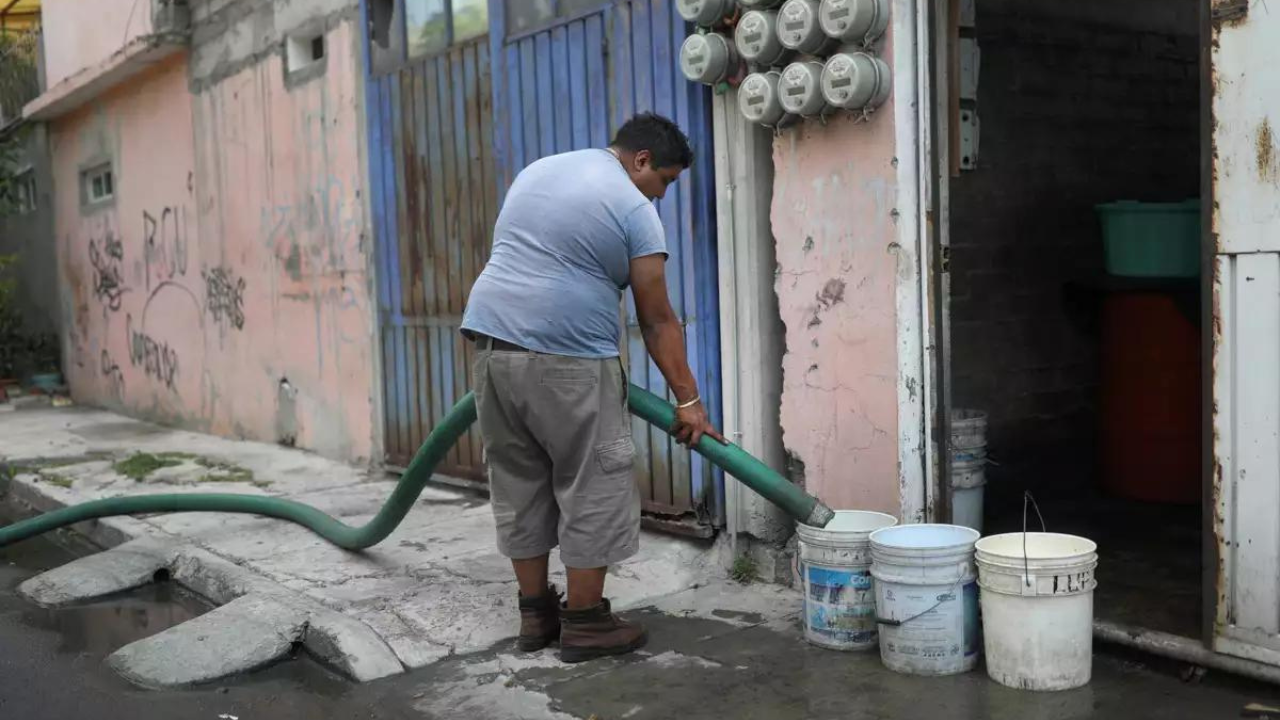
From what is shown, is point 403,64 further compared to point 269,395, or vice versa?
point 269,395

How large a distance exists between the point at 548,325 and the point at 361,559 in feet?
7.05

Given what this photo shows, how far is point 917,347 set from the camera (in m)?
4.30

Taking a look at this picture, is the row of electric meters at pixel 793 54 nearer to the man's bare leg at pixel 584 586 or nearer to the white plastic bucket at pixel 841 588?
the white plastic bucket at pixel 841 588

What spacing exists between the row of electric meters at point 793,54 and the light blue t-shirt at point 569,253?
2.65ft

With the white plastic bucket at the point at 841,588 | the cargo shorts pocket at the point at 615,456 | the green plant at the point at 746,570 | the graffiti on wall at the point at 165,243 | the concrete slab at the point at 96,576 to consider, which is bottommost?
the concrete slab at the point at 96,576

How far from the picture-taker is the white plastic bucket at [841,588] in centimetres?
401

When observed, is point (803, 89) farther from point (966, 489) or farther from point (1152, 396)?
point (1152, 396)

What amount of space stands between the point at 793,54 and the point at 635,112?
0.99 meters

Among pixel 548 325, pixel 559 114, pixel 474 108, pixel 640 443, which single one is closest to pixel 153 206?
pixel 474 108

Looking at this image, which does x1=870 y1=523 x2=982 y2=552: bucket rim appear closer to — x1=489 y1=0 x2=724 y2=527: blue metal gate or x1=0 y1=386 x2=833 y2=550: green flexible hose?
x1=0 y1=386 x2=833 y2=550: green flexible hose

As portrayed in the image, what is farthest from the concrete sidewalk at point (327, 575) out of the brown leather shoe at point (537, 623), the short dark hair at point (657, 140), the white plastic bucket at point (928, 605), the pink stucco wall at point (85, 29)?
the pink stucco wall at point (85, 29)

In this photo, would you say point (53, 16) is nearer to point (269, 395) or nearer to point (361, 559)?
point (269, 395)

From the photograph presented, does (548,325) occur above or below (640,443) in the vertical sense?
above

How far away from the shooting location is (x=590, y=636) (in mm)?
4098
